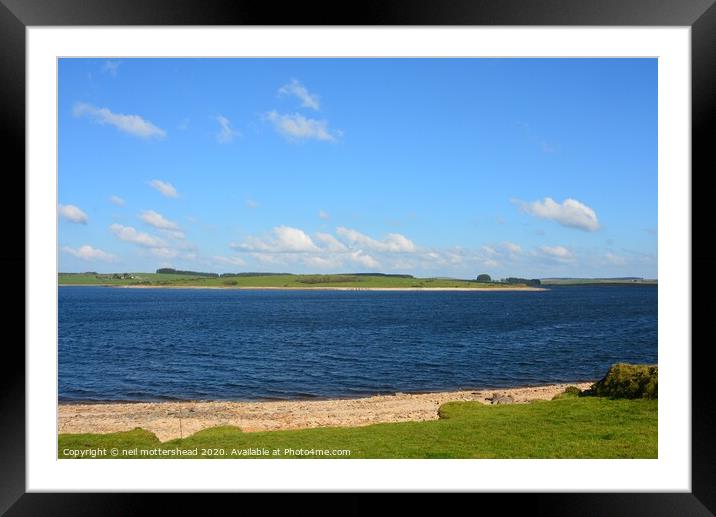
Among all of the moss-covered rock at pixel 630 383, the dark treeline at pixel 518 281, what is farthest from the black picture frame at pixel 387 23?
the dark treeline at pixel 518 281

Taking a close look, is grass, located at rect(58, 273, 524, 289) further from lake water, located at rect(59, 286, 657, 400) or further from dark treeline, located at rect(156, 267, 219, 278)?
lake water, located at rect(59, 286, 657, 400)

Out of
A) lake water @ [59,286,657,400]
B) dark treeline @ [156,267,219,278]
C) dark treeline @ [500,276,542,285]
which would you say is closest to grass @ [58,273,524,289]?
dark treeline @ [156,267,219,278]

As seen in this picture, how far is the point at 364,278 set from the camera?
44000 millimetres

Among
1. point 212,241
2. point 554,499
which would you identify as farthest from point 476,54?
point 212,241

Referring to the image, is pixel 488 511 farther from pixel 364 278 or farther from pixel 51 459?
pixel 364 278

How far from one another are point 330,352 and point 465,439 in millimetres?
12804

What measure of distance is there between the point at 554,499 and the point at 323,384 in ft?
30.7

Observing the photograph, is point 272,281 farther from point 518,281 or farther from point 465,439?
point 465,439

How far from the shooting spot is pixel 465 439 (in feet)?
14.3

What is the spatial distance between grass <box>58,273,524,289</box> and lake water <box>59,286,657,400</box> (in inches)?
147

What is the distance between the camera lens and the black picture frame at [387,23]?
2525mm

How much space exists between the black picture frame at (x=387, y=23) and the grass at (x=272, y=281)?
27663 millimetres

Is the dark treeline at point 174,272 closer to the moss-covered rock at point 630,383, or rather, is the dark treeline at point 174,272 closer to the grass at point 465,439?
the grass at point 465,439

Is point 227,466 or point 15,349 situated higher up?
point 15,349
